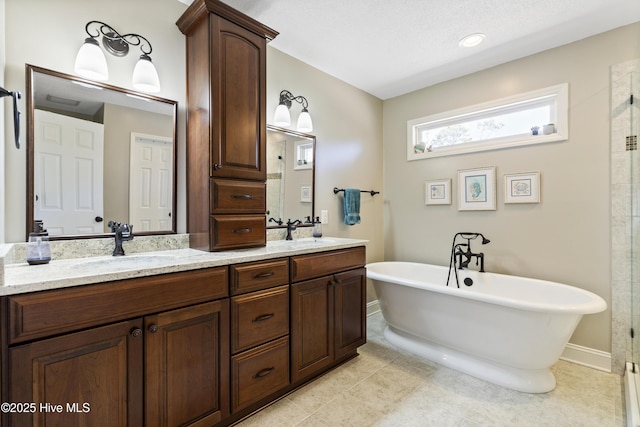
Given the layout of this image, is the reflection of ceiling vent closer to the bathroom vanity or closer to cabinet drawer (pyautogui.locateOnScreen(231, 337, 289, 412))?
the bathroom vanity

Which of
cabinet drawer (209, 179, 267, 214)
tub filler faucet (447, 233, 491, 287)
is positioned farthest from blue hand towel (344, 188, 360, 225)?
cabinet drawer (209, 179, 267, 214)

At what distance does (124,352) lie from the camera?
3.85ft

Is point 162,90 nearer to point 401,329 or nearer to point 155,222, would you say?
point 155,222

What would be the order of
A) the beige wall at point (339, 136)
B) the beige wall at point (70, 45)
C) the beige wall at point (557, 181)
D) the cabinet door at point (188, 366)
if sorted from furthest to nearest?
1. the beige wall at point (339, 136)
2. the beige wall at point (557, 181)
3. the beige wall at point (70, 45)
4. the cabinet door at point (188, 366)

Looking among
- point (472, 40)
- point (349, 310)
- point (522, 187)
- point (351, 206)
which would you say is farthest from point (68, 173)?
point (522, 187)

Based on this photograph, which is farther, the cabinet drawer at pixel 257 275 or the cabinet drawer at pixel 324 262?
the cabinet drawer at pixel 324 262

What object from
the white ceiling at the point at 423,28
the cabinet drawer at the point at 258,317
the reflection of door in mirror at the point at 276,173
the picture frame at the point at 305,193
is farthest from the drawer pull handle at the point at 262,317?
the white ceiling at the point at 423,28

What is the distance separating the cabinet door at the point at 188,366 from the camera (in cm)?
124

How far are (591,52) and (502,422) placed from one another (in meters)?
2.74

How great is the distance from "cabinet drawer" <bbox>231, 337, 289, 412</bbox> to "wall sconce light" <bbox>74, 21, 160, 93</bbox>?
1.65 metres

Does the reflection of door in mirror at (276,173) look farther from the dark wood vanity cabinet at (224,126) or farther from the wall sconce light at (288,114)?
the dark wood vanity cabinet at (224,126)

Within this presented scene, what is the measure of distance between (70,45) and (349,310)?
7.66ft

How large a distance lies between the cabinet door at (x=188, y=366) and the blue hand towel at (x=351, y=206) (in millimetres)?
1710

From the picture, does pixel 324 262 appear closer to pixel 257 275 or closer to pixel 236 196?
pixel 257 275
